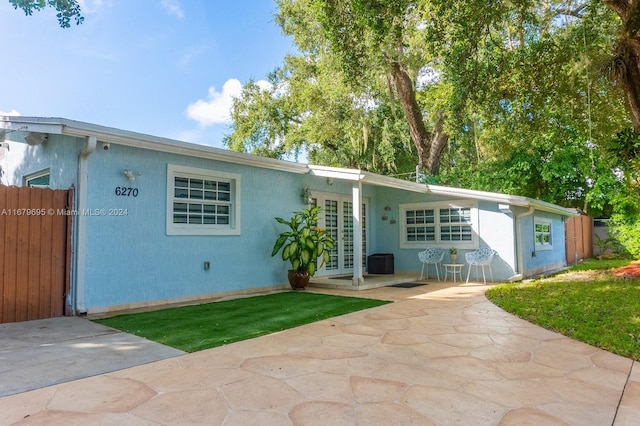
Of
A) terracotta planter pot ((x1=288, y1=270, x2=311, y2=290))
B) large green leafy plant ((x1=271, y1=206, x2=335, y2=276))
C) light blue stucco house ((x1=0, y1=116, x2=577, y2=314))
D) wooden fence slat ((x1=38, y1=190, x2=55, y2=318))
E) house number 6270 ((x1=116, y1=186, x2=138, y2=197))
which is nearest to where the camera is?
wooden fence slat ((x1=38, y1=190, x2=55, y2=318))

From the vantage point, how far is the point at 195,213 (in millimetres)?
7266

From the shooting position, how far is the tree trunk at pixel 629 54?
481 centimetres

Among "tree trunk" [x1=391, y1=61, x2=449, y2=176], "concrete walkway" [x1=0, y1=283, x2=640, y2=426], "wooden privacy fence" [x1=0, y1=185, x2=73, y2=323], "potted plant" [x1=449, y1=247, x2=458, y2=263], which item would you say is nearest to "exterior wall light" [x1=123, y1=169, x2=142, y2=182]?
"wooden privacy fence" [x1=0, y1=185, x2=73, y2=323]

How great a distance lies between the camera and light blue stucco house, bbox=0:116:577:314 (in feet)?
19.2

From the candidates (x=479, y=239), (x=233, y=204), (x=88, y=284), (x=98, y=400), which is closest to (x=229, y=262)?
(x=233, y=204)

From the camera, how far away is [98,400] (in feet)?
8.96

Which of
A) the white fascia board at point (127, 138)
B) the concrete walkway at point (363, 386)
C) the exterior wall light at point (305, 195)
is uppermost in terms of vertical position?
the white fascia board at point (127, 138)

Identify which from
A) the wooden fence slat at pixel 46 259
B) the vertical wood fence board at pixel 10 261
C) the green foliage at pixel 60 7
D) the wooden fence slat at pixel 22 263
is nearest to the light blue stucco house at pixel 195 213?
the wooden fence slat at pixel 46 259

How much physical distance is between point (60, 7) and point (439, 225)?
9.35 metres

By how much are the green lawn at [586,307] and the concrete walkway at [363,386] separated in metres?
0.37

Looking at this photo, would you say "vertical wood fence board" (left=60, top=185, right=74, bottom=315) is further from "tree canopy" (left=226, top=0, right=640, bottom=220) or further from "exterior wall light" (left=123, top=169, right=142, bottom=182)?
"tree canopy" (left=226, top=0, right=640, bottom=220)

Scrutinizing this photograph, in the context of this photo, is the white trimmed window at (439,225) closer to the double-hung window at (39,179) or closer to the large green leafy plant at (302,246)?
the large green leafy plant at (302,246)

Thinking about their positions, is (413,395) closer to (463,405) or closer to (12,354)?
(463,405)

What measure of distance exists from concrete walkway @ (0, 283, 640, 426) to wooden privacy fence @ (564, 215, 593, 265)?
12.2 meters
